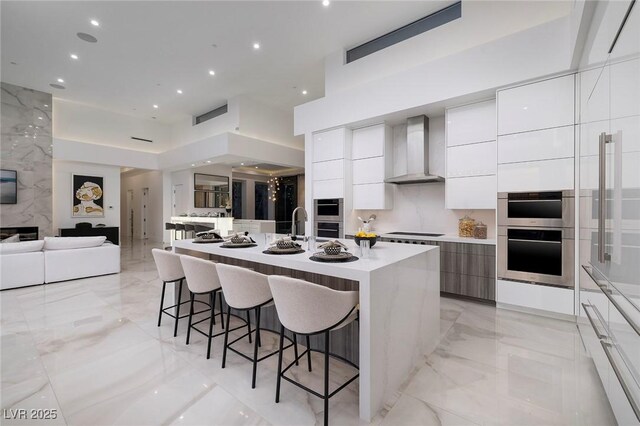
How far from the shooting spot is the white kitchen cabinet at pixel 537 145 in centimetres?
Answer: 311

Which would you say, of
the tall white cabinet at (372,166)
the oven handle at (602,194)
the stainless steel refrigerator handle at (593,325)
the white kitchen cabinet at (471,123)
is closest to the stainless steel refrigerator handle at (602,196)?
the oven handle at (602,194)

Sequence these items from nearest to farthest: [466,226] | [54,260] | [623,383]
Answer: [623,383]
[466,226]
[54,260]

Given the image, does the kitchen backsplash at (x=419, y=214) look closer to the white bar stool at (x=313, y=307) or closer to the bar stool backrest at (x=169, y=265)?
the bar stool backrest at (x=169, y=265)

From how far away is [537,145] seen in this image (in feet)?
10.8

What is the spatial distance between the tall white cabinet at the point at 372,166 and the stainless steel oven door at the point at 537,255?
1872 millimetres

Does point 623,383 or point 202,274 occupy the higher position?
point 202,274

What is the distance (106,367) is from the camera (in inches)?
89.7

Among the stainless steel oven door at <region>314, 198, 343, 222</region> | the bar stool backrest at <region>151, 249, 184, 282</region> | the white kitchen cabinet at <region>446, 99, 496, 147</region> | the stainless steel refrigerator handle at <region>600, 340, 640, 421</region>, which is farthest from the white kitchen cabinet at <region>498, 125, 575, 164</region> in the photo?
the bar stool backrest at <region>151, 249, 184, 282</region>

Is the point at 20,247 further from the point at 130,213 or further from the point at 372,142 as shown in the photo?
the point at 130,213

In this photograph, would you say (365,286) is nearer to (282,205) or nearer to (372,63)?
(372,63)

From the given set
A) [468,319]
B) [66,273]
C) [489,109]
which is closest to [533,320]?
[468,319]

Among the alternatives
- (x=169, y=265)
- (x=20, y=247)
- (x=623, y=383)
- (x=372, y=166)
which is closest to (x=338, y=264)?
(x=623, y=383)

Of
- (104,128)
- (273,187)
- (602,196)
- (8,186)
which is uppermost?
(104,128)

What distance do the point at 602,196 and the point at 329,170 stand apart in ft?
12.7
